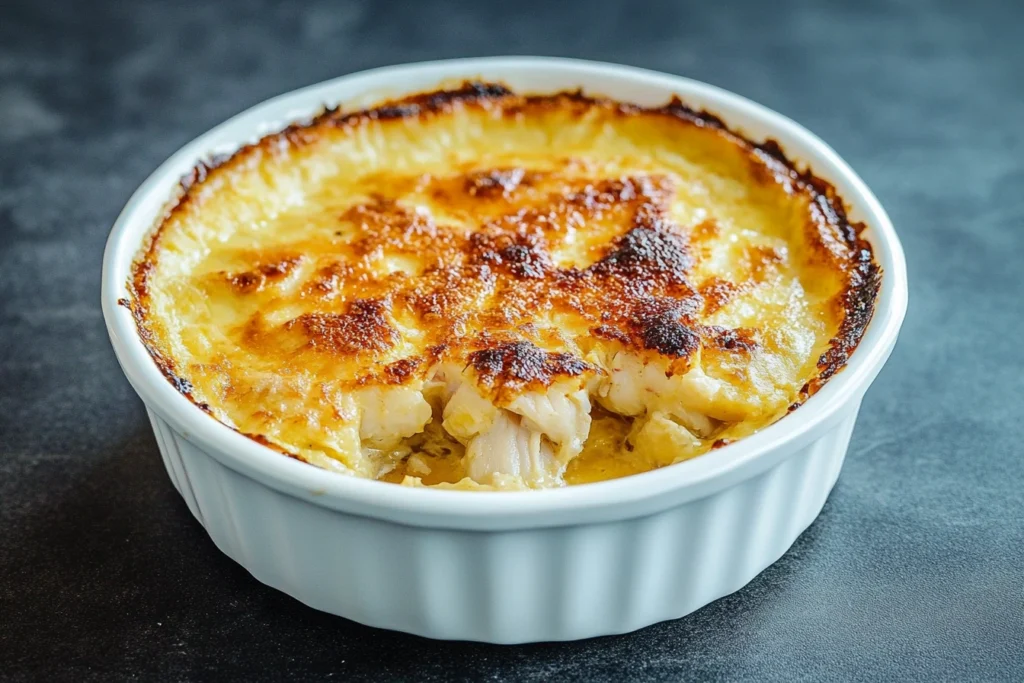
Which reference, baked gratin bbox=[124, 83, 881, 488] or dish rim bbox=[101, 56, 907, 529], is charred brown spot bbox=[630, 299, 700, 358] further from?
dish rim bbox=[101, 56, 907, 529]

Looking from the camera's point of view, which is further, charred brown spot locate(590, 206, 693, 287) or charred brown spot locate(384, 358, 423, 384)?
charred brown spot locate(590, 206, 693, 287)

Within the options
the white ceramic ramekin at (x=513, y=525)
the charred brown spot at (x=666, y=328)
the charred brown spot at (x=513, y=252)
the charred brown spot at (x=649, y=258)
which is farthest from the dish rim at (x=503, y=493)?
the charred brown spot at (x=513, y=252)

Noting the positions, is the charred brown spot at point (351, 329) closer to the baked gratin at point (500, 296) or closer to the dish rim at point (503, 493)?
the baked gratin at point (500, 296)

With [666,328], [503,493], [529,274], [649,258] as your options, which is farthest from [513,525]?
[649,258]

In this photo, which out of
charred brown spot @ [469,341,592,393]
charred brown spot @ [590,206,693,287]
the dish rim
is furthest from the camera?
charred brown spot @ [590,206,693,287]

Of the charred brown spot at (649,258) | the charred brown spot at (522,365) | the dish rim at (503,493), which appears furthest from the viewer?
the charred brown spot at (649,258)

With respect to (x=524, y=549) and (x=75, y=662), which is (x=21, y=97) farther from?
(x=524, y=549)

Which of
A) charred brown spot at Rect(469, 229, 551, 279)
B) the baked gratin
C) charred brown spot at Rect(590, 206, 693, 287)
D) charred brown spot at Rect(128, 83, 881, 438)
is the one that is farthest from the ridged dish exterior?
charred brown spot at Rect(469, 229, 551, 279)
